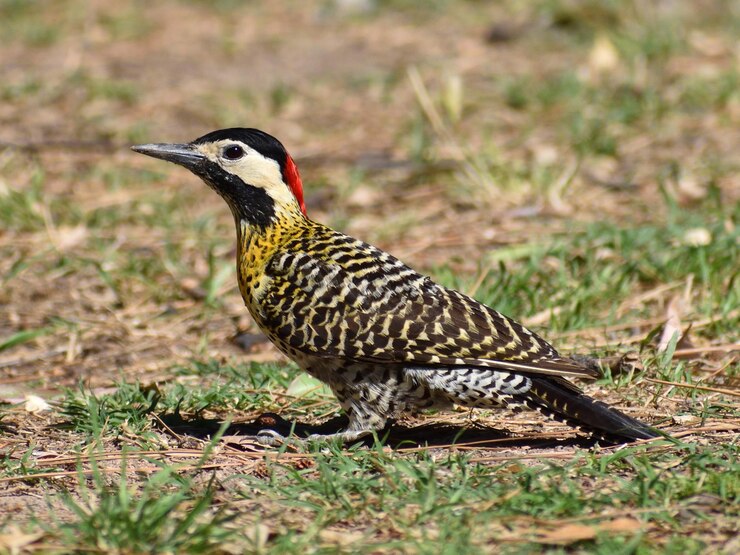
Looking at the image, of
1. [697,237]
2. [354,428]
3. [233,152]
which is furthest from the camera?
[697,237]

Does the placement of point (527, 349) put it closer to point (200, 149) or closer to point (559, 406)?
point (559, 406)

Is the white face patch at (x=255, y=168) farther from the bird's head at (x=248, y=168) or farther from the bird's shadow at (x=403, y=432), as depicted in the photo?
the bird's shadow at (x=403, y=432)

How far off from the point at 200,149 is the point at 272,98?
5.98m

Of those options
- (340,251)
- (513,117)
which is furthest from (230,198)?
(513,117)

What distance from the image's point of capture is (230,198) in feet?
17.6

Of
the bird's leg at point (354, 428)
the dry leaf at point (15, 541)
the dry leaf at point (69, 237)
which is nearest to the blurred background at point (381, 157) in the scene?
the dry leaf at point (69, 237)

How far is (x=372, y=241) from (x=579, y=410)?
3.82 metres

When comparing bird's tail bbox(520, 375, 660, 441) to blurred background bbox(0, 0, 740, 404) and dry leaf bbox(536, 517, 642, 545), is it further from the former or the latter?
blurred background bbox(0, 0, 740, 404)

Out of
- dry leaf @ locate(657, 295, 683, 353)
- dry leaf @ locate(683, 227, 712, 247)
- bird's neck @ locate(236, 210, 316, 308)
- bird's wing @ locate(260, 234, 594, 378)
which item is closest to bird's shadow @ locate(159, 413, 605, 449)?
bird's wing @ locate(260, 234, 594, 378)

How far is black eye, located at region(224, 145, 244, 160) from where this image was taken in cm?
529

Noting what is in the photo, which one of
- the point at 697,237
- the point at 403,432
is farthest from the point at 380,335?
the point at 697,237

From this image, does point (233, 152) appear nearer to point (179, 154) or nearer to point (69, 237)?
point (179, 154)

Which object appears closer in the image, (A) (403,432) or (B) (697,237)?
(A) (403,432)

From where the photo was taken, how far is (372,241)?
8.05m
